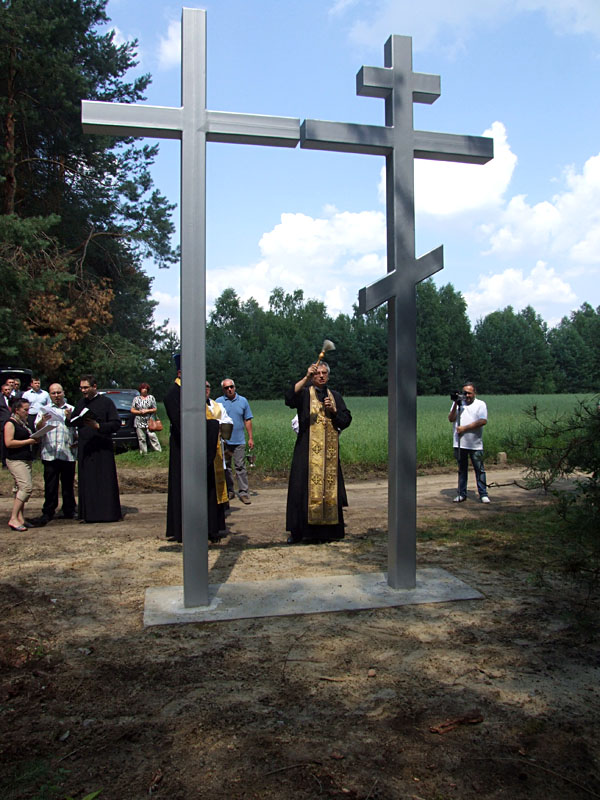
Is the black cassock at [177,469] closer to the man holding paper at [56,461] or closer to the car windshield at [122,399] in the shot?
the man holding paper at [56,461]

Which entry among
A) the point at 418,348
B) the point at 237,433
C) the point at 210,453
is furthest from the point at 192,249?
the point at 418,348

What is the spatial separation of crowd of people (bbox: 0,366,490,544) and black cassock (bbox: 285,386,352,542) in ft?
0.04

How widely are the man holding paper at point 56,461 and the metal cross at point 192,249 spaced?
16.1 feet

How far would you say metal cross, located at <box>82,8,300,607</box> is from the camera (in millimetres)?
5133

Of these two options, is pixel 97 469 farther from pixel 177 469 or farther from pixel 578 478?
pixel 578 478

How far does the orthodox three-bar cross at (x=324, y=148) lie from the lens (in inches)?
202

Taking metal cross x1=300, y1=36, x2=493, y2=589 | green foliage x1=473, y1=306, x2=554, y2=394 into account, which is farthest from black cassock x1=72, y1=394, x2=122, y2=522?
green foliage x1=473, y1=306, x2=554, y2=394

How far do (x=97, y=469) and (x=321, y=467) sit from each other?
338cm

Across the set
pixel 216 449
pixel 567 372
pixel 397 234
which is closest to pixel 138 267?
pixel 216 449

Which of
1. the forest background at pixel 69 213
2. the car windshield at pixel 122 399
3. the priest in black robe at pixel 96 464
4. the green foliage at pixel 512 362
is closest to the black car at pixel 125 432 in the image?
the car windshield at pixel 122 399

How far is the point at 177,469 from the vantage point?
7.42 meters

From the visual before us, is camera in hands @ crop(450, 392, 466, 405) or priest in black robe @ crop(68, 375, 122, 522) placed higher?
camera in hands @ crop(450, 392, 466, 405)

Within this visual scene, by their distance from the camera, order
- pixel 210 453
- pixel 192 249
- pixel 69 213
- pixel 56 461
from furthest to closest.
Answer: pixel 69 213, pixel 56 461, pixel 210 453, pixel 192 249

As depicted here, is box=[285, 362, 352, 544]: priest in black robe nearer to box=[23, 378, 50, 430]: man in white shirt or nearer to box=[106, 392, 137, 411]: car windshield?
box=[23, 378, 50, 430]: man in white shirt
